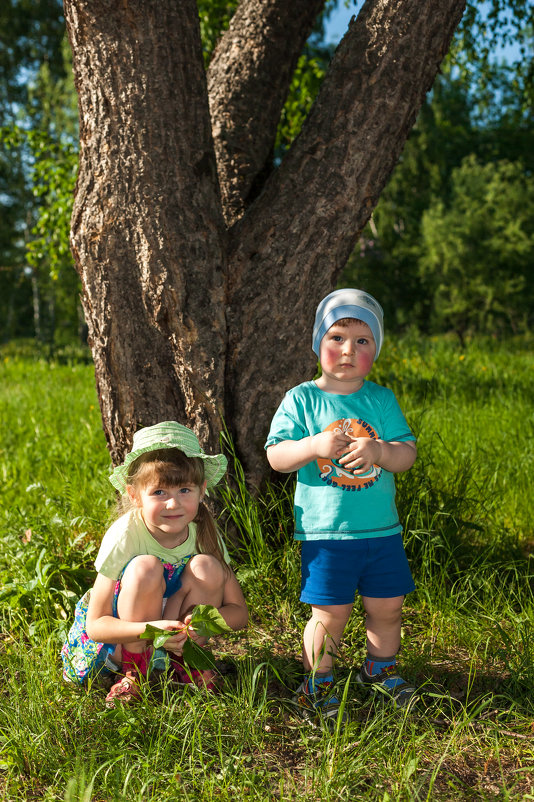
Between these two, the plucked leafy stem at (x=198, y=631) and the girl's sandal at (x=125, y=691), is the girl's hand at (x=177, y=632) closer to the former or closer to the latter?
the plucked leafy stem at (x=198, y=631)

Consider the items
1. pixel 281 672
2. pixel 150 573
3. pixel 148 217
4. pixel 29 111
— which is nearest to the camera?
pixel 150 573

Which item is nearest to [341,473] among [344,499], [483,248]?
[344,499]

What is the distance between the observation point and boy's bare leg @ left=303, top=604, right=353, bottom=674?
2.21 meters

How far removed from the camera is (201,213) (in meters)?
2.83

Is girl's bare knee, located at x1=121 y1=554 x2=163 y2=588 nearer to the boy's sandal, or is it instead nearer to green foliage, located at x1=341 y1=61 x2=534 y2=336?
the boy's sandal

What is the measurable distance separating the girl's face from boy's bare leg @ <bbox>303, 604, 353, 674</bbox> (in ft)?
1.73

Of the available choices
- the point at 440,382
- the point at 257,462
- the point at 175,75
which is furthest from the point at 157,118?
the point at 440,382

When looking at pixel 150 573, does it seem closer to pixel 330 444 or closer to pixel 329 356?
pixel 330 444

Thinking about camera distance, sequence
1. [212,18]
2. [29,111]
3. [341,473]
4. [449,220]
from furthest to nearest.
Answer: [449,220] < [29,111] < [212,18] < [341,473]

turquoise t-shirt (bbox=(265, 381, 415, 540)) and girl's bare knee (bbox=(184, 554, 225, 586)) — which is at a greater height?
turquoise t-shirt (bbox=(265, 381, 415, 540))

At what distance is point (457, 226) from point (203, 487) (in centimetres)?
1951

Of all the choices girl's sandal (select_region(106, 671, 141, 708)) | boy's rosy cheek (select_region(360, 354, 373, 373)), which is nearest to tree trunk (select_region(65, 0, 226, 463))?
boy's rosy cheek (select_region(360, 354, 373, 373))

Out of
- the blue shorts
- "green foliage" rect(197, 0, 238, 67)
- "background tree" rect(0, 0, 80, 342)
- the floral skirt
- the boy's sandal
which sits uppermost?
"background tree" rect(0, 0, 80, 342)

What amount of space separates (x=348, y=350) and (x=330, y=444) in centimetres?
34
